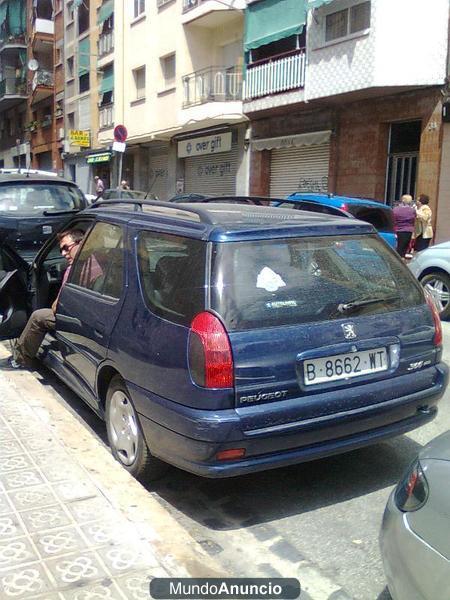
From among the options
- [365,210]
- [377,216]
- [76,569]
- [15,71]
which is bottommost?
[76,569]

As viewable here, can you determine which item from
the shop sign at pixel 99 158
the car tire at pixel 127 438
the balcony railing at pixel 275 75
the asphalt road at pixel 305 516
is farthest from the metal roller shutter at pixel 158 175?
the asphalt road at pixel 305 516

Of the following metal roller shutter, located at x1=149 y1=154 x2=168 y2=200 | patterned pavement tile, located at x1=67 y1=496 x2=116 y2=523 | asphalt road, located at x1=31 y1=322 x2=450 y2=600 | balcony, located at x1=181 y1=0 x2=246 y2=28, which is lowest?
asphalt road, located at x1=31 y1=322 x2=450 y2=600

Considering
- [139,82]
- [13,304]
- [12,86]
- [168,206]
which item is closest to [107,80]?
[139,82]

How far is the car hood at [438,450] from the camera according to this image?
220cm

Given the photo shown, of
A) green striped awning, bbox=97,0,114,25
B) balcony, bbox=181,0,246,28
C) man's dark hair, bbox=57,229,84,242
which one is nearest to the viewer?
man's dark hair, bbox=57,229,84,242

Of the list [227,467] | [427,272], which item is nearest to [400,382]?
[227,467]

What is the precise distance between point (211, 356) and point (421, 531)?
51.9 inches

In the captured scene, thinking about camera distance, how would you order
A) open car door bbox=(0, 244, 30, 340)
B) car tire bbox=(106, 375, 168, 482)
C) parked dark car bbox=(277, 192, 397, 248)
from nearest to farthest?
car tire bbox=(106, 375, 168, 482), open car door bbox=(0, 244, 30, 340), parked dark car bbox=(277, 192, 397, 248)

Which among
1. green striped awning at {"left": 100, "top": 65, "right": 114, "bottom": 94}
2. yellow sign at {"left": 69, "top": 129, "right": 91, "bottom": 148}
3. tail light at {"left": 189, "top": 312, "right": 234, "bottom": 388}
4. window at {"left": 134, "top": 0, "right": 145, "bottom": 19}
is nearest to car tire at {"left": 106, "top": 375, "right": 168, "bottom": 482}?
tail light at {"left": 189, "top": 312, "right": 234, "bottom": 388}

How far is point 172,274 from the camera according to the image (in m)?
3.49

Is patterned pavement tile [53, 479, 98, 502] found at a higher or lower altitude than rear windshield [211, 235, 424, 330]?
lower

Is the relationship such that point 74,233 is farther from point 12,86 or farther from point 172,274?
point 12,86

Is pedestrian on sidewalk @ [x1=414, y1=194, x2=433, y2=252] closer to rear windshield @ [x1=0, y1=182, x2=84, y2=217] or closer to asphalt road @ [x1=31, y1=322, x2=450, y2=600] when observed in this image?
rear windshield @ [x1=0, y1=182, x2=84, y2=217]

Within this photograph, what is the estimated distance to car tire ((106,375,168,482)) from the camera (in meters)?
3.61
